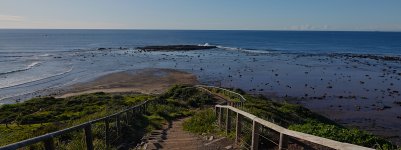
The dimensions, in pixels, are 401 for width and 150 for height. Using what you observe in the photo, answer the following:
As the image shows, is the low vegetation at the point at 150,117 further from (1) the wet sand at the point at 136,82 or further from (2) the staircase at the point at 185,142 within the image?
(1) the wet sand at the point at 136,82

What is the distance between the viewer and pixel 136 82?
160 feet

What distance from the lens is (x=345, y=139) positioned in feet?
29.9

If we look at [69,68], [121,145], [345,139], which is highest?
[345,139]

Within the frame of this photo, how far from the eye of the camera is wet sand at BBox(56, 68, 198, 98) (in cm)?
4219

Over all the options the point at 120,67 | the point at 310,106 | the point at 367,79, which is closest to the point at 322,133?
the point at 310,106

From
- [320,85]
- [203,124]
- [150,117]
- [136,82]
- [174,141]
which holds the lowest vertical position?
[136,82]

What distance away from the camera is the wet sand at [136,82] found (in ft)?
138

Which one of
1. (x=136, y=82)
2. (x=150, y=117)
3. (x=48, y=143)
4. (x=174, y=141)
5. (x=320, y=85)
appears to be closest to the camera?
(x=48, y=143)

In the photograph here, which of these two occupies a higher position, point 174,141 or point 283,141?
point 283,141

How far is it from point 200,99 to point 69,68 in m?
41.4

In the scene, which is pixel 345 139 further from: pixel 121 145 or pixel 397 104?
pixel 397 104

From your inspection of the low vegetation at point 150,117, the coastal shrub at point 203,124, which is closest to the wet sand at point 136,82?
the low vegetation at point 150,117

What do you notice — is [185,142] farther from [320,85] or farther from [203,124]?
[320,85]

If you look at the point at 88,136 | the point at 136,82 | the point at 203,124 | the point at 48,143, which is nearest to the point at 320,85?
the point at 136,82
